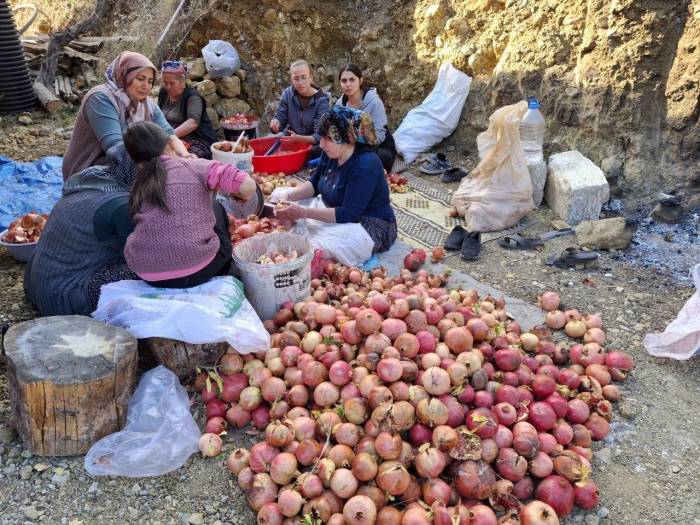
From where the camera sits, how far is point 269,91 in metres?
8.27

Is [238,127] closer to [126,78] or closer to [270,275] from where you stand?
[126,78]

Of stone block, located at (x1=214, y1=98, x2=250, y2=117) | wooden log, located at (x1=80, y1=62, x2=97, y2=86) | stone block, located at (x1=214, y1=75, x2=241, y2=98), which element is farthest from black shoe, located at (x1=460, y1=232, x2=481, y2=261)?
wooden log, located at (x1=80, y1=62, x2=97, y2=86)

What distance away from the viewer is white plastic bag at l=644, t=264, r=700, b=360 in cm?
298

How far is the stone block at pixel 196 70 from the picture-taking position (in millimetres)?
7691

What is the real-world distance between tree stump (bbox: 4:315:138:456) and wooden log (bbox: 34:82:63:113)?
20.7 feet

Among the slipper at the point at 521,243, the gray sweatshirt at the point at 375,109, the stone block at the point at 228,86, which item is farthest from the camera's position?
the stone block at the point at 228,86

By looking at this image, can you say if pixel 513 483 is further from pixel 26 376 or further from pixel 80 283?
pixel 80 283

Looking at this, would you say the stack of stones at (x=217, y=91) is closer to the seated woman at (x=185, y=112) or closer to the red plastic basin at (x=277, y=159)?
the red plastic basin at (x=277, y=159)

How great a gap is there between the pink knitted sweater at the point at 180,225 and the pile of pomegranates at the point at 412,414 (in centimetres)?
55

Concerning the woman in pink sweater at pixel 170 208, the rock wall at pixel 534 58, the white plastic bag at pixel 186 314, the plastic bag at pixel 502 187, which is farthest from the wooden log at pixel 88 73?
the white plastic bag at pixel 186 314

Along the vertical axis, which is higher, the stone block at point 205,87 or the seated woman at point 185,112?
the seated woman at point 185,112

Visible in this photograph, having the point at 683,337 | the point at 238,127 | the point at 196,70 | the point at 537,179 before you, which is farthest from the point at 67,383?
the point at 196,70

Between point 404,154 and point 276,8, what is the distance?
11.1 feet

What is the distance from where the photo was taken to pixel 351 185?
396 cm
